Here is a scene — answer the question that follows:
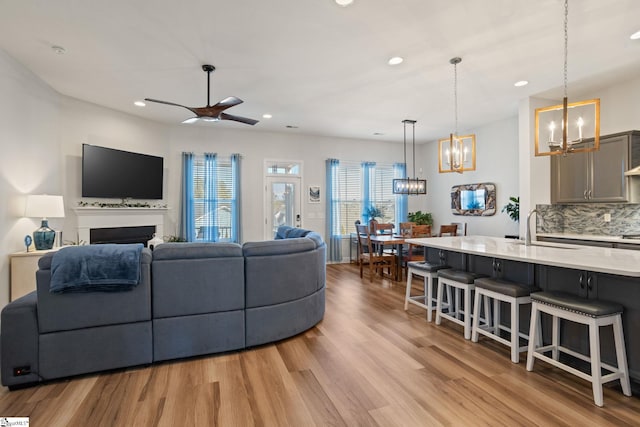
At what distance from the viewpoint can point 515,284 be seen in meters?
2.87

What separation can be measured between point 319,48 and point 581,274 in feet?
10.5

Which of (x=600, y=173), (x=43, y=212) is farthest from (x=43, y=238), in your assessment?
(x=600, y=173)

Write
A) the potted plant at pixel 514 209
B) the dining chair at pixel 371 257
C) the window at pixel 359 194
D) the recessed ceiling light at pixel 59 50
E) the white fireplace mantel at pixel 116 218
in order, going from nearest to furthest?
Result: the recessed ceiling light at pixel 59 50 → the white fireplace mantel at pixel 116 218 → the potted plant at pixel 514 209 → the dining chair at pixel 371 257 → the window at pixel 359 194

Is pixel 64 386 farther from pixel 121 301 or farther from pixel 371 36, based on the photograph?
pixel 371 36

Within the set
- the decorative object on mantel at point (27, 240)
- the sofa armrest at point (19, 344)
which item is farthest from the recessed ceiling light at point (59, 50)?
the sofa armrest at point (19, 344)

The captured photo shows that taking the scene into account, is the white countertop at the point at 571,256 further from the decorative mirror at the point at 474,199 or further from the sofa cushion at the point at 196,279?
the decorative mirror at the point at 474,199

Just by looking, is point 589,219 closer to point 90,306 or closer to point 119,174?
point 90,306

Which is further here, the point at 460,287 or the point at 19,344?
the point at 460,287

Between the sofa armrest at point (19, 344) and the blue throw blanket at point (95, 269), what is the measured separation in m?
0.26

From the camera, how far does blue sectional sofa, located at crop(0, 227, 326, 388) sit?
93.6 inches

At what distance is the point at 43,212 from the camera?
3.84m

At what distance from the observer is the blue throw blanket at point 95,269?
2391 millimetres

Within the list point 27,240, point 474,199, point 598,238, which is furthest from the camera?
point 474,199

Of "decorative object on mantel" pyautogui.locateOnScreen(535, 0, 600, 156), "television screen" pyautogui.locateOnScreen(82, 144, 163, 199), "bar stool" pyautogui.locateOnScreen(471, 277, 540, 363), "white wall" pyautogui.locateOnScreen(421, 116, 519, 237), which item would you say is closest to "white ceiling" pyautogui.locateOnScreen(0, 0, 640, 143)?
"decorative object on mantel" pyautogui.locateOnScreen(535, 0, 600, 156)
